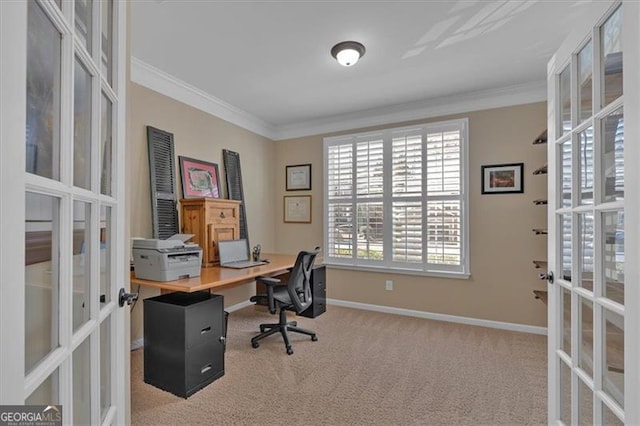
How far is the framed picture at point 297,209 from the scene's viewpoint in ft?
15.1

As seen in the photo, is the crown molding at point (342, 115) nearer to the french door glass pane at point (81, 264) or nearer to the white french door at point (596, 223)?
the white french door at point (596, 223)

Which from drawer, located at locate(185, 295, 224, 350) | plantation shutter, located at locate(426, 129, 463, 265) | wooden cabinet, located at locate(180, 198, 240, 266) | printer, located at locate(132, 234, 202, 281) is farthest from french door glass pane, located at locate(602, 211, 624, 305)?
wooden cabinet, located at locate(180, 198, 240, 266)

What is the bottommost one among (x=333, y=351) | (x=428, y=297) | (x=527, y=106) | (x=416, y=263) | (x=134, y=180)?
(x=333, y=351)

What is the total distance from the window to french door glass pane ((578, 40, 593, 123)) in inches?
94.0

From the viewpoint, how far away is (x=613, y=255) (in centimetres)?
105

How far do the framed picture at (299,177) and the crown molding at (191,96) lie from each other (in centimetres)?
63

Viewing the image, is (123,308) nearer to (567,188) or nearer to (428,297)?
(567,188)

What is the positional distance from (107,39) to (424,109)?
11.3 ft

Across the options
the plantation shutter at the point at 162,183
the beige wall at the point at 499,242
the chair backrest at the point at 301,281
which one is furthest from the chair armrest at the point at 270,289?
the beige wall at the point at 499,242

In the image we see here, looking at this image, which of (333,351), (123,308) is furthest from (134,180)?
(333,351)

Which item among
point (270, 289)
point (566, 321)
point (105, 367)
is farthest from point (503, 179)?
point (105, 367)

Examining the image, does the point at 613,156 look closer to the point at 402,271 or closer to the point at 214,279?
the point at 214,279

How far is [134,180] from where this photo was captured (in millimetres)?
2896

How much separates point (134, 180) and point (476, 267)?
357cm
